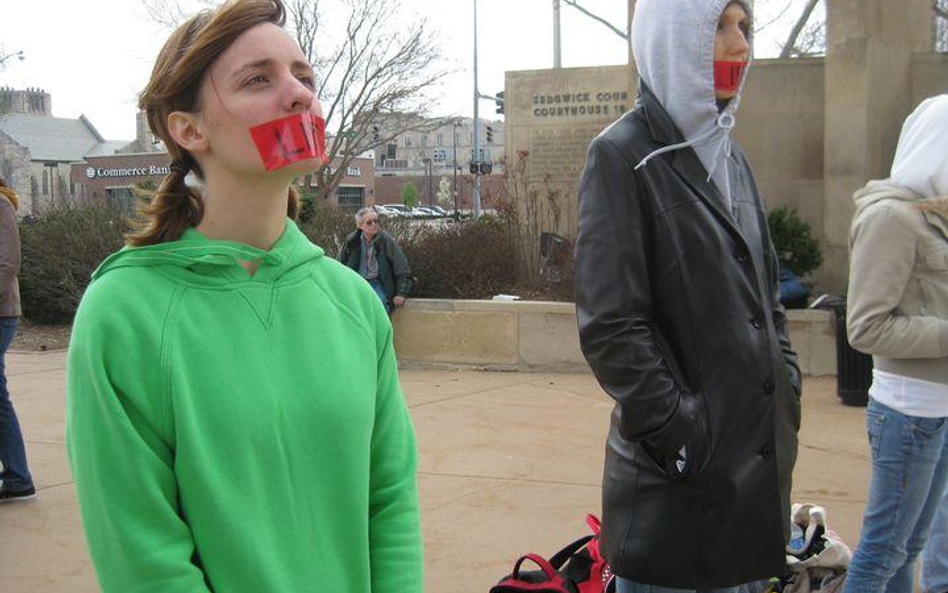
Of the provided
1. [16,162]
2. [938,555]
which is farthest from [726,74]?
Result: [16,162]

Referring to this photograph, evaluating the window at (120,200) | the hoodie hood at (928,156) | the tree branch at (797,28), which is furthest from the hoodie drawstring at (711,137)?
the tree branch at (797,28)

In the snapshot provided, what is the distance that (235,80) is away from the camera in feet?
5.60

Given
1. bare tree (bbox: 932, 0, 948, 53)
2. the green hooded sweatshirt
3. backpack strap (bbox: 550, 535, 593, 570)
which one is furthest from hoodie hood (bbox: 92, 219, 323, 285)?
bare tree (bbox: 932, 0, 948, 53)

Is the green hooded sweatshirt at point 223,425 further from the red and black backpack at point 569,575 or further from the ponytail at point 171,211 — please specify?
the red and black backpack at point 569,575

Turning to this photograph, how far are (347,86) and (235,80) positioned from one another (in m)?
26.8

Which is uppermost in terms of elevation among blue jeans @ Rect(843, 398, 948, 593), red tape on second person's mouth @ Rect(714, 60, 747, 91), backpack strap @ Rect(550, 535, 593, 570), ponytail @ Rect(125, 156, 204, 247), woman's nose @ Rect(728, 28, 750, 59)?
woman's nose @ Rect(728, 28, 750, 59)

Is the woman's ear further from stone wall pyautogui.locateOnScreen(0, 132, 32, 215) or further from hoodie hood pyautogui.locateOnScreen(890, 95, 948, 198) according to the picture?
stone wall pyautogui.locateOnScreen(0, 132, 32, 215)

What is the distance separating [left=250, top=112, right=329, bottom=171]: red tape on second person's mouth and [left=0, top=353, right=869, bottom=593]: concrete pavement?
9.75 ft

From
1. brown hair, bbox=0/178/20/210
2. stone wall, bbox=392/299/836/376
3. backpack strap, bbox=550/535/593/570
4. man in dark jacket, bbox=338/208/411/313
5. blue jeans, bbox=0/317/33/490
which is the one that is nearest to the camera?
backpack strap, bbox=550/535/593/570

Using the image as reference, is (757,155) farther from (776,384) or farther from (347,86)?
(347,86)

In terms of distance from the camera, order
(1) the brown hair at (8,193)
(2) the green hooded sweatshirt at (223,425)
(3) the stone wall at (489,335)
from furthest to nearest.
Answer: (3) the stone wall at (489,335) → (1) the brown hair at (8,193) → (2) the green hooded sweatshirt at (223,425)

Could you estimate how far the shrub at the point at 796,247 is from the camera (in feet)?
32.6

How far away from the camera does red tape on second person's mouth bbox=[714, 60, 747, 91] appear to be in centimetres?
243

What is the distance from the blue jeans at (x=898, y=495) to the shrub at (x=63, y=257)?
11.2 m
